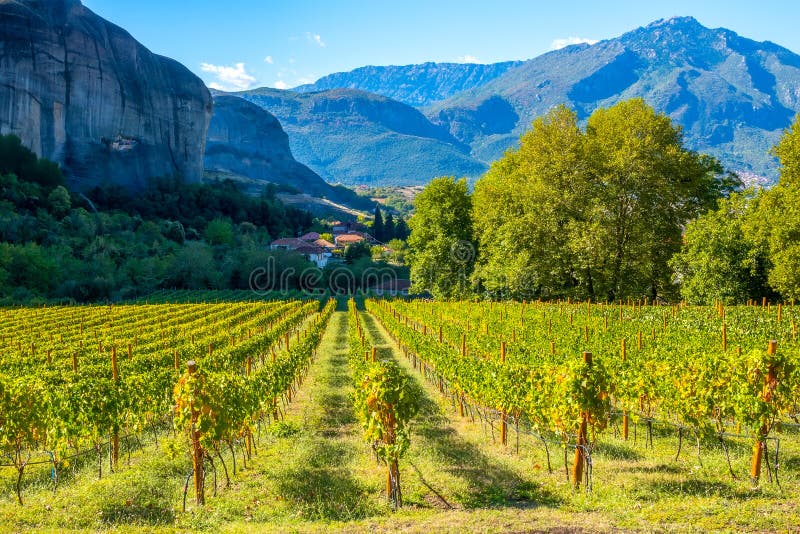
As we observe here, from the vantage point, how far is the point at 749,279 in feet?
84.1

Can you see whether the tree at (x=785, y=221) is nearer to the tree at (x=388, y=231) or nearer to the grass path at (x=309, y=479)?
the grass path at (x=309, y=479)

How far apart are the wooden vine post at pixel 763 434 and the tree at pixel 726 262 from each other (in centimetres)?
1958

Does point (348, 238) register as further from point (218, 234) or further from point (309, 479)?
point (309, 479)

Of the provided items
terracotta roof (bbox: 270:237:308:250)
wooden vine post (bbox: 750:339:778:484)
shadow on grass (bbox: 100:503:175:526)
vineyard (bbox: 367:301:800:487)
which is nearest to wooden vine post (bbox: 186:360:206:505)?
shadow on grass (bbox: 100:503:175:526)

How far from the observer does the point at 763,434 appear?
794 centimetres

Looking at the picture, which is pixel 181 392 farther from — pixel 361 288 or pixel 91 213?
pixel 91 213

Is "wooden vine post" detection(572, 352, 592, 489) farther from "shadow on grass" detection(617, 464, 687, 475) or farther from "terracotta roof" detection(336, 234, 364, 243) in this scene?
"terracotta roof" detection(336, 234, 364, 243)

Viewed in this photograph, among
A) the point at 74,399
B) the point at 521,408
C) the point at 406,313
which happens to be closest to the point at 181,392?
the point at 74,399

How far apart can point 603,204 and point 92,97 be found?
292 feet

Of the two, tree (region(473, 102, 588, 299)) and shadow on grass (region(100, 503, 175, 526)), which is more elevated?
tree (region(473, 102, 588, 299))

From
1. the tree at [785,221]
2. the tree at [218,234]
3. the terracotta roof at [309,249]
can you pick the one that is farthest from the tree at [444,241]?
the tree at [218,234]

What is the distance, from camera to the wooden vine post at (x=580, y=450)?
7.89m

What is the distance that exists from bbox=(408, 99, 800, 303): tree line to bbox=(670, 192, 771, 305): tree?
0.16 ft

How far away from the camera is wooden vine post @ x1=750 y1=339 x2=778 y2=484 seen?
7.77 metres
